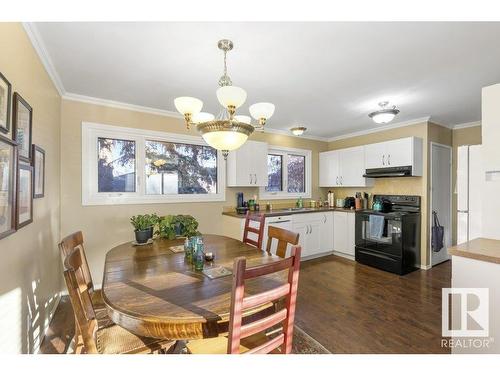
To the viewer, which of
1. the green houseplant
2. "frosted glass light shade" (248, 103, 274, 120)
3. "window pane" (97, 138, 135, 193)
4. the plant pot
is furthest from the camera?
"window pane" (97, 138, 135, 193)

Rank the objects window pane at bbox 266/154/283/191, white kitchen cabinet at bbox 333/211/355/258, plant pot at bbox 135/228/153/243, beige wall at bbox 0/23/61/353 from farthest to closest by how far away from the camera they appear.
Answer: window pane at bbox 266/154/283/191 < white kitchen cabinet at bbox 333/211/355/258 < plant pot at bbox 135/228/153/243 < beige wall at bbox 0/23/61/353

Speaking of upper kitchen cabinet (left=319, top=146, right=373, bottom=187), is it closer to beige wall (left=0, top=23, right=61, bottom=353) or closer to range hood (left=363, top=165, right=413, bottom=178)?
range hood (left=363, top=165, right=413, bottom=178)

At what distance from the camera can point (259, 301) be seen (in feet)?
3.26

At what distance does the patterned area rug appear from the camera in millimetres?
1831

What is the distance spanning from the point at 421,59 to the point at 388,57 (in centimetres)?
31

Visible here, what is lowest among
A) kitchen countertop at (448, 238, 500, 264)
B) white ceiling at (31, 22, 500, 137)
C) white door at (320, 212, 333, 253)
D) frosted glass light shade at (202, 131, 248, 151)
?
white door at (320, 212, 333, 253)

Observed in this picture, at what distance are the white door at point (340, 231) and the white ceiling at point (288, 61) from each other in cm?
203

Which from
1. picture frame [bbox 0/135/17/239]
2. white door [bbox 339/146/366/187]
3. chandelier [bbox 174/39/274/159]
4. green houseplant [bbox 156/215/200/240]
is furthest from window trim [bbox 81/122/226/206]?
white door [bbox 339/146/366/187]

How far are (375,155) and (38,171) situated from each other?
4495mm

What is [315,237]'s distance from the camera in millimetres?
4242

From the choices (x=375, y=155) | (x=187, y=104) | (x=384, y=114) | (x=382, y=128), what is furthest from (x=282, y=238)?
(x=382, y=128)

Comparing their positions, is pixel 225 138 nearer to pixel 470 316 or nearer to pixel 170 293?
pixel 170 293

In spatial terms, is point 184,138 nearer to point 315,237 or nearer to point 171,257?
point 171,257

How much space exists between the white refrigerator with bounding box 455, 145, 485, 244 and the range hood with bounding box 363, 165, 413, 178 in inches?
39.1
